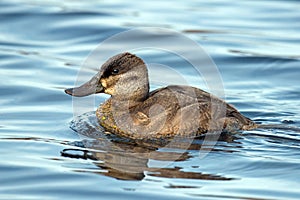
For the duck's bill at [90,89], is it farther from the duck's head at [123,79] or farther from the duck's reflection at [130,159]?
the duck's reflection at [130,159]

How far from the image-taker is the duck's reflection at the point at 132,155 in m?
7.08

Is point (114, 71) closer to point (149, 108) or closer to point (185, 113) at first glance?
point (149, 108)

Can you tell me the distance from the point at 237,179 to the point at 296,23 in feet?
26.9

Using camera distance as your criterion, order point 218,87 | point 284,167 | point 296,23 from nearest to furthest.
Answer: point 284,167 < point 218,87 < point 296,23

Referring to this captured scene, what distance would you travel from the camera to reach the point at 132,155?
302 inches

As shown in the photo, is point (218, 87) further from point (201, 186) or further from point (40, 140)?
point (201, 186)

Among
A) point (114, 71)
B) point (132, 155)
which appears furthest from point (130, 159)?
point (114, 71)

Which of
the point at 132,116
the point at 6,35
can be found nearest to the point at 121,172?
the point at 132,116

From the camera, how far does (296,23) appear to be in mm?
14656

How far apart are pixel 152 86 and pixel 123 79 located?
2.44 metres

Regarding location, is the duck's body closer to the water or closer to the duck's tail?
the duck's tail

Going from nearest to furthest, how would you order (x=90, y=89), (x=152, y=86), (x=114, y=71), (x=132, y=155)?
(x=132, y=155)
(x=114, y=71)
(x=90, y=89)
(x=152, y=86)

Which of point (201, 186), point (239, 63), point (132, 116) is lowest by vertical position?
point (201, 186)

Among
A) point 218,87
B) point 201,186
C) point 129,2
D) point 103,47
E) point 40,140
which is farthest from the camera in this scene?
point 129,2
